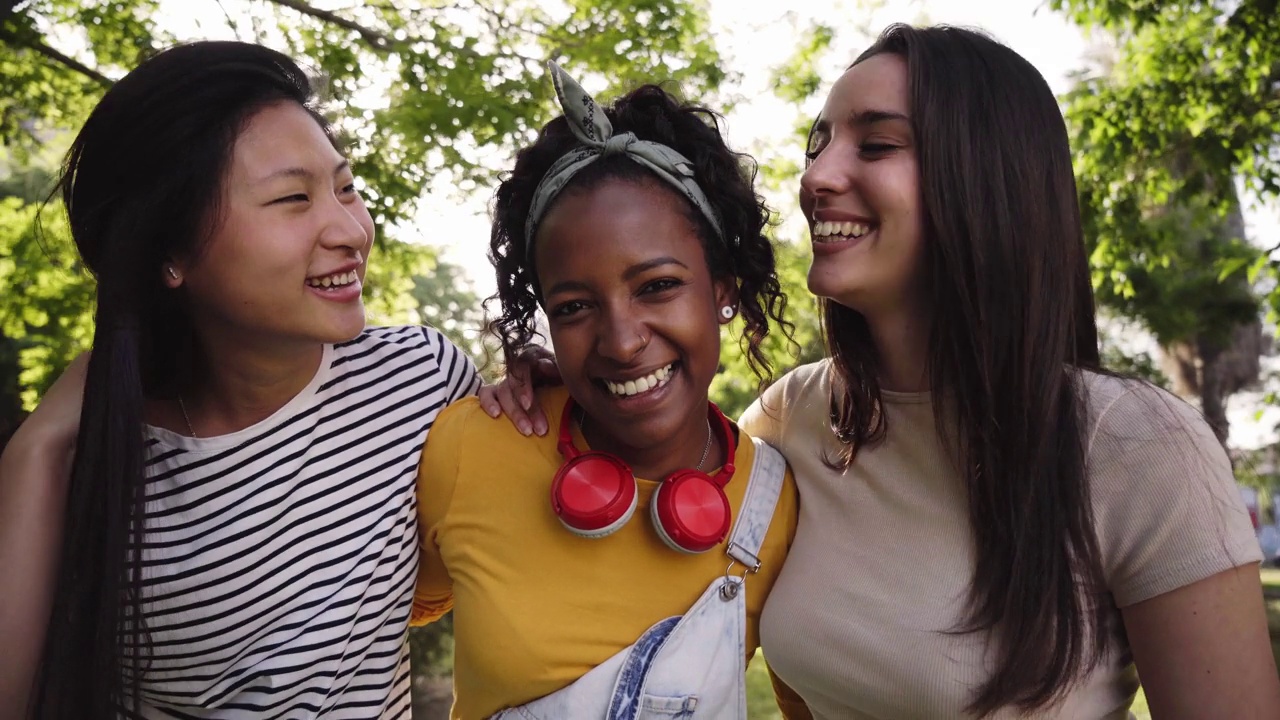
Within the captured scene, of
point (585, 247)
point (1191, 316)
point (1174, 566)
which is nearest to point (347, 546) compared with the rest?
point (585, 247)

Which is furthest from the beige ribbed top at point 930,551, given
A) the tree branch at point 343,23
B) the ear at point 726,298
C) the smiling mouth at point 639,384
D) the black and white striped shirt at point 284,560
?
the tree branch at point 343,23

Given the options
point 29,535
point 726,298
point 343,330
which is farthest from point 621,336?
point 29,535

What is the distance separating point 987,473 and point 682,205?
2.93 ft

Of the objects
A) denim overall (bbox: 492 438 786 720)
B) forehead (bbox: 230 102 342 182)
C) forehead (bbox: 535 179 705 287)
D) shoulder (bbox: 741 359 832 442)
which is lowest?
denim overall (bbox: 492 438 786 720)

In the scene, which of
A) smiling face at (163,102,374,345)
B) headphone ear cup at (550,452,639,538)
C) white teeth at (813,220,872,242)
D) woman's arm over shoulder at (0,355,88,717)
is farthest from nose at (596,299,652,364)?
woman's arm over shoulder at (0,355,88,717)

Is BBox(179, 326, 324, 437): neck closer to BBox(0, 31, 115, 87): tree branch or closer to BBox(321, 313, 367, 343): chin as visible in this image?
BBox(321, 313, 367, 343): chin

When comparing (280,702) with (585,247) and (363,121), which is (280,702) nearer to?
(585,247)

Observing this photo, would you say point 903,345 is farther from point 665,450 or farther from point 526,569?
point 526,569

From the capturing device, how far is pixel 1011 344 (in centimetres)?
214

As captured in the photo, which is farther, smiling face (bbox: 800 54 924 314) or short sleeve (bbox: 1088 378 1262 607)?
smiling face (bbox: 800 54 924 314)

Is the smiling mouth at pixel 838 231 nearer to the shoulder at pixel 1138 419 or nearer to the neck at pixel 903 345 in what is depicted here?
the neck at pixel 903 345

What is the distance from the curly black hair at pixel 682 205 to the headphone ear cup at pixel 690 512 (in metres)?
0.50

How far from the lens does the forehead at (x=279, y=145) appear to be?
2264 mm

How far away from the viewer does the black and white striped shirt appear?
2223 mm
